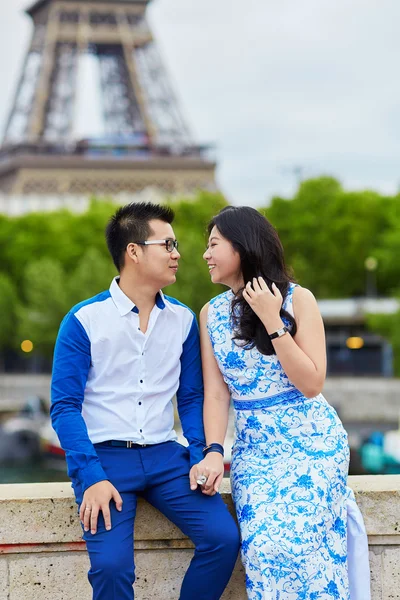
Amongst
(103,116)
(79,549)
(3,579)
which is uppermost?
(103,116)

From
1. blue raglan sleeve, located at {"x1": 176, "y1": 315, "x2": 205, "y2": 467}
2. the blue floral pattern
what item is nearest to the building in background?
blue raglan sleeve, located at {"x1": 176, "y1": 315, "x2": 205, "y2": 467}

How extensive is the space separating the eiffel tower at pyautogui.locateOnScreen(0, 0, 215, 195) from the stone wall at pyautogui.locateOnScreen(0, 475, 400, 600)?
45.8m

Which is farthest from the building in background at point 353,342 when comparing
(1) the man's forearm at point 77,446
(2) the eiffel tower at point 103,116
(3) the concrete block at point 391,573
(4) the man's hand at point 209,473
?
(1) the man's forearm at point 77,446

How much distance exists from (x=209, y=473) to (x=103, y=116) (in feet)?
176

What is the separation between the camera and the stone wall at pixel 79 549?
4.00 m

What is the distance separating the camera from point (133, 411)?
3.80 m

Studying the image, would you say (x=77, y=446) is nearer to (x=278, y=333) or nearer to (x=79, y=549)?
(x=79, y=549)

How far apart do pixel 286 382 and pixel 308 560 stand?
2.31 ft

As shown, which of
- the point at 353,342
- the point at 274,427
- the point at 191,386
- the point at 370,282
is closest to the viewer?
the point at 274,427

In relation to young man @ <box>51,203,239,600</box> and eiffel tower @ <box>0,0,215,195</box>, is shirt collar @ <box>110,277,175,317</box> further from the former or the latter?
eiffel tower @ <box>0,0,215,195</box>

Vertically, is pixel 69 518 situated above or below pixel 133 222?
below

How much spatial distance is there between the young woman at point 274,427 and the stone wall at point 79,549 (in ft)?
1.14

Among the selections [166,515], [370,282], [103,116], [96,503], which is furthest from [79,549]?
[103,116]

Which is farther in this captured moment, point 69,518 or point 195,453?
point 69,518
